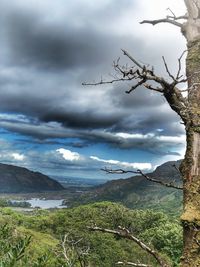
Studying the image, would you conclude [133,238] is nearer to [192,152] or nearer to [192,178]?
[192,178]

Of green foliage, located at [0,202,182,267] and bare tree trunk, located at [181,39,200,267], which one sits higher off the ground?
bare tree trunk, located at [181,39,200,267]

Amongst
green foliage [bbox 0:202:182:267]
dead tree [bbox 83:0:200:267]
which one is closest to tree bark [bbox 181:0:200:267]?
dead tree [bbox 83:0:200:267]

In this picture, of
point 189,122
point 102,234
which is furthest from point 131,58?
point 102,234

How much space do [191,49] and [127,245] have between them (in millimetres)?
66110

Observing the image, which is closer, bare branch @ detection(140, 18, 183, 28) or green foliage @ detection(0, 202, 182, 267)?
bare branch @ detection(140, 18, 183, 28)

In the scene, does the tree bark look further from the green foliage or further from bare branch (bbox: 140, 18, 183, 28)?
the green foliage

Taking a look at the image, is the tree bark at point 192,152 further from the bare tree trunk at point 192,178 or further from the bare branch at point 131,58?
the bare branch at point 131,58

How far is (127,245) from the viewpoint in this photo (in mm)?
70125

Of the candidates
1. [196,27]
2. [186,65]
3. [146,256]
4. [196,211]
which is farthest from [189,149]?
[146,256]

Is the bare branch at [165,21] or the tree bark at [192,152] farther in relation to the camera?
the bare branch at [165,21]

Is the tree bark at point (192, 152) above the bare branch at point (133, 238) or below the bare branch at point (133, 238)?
above

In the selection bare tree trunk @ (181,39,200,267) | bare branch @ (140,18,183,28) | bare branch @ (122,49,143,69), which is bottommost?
bare tree trunk @ (181,39,200,267)

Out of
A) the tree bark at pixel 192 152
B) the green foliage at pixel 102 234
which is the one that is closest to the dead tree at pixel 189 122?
the tree bark at pixel 192 152

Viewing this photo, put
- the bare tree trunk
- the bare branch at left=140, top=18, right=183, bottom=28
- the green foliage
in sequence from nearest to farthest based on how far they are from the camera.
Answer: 1. the bare tree trunk
2. the bare branch at left=140, top=18, right=183, bottom=28
3. the green foliage
